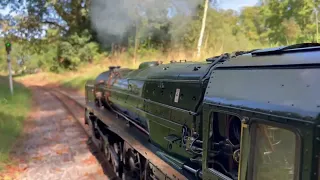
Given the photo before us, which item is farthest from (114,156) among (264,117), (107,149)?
(264,117)

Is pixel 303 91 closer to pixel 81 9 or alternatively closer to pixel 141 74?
pixel 141 74

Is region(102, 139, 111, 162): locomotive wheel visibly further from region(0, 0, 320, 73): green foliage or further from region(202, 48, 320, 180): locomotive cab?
region(0, 0, 320, 73): green foliage

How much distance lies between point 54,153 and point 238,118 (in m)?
6.63

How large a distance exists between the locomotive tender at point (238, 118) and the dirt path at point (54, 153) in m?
2.34

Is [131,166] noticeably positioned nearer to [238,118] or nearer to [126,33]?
[238,118]

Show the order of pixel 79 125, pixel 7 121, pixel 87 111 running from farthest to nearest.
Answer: pixel 79 125 < pixel 7 121 < pixel 87 111

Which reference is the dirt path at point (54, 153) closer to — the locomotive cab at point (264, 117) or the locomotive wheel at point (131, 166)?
the locomotive wheel at point (131, 166)

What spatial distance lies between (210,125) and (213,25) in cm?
2556

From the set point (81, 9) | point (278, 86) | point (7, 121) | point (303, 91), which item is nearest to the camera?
point (303, 91)

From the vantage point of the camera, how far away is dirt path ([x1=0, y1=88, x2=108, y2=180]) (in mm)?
6941

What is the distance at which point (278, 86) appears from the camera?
2246mm

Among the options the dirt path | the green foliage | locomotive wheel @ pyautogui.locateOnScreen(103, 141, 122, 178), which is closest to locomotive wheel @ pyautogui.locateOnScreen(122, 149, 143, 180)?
locomotive wheel @ pyautogui.locateOnScreen(103, 141, 122, 178)

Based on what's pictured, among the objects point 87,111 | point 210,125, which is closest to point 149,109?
point 210,125

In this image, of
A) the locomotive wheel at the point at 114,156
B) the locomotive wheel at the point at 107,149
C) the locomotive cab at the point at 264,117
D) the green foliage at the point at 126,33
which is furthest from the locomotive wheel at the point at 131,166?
the green foliage at the point at 126,33
